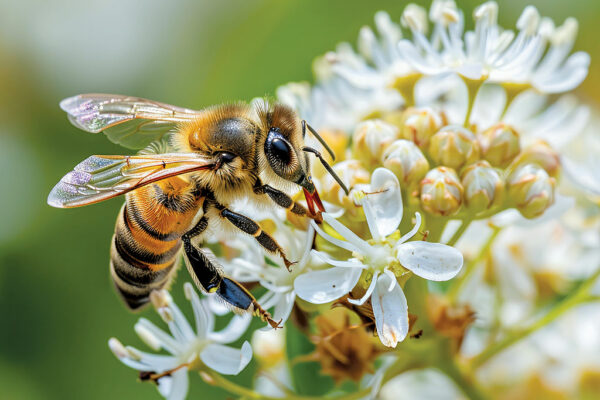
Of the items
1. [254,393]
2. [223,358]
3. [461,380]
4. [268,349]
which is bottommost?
[461,380]

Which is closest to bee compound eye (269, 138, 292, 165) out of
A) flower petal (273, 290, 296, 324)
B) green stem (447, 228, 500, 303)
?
flower petal (273, 290, 296, 324)

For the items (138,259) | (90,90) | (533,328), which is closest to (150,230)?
(138,259)

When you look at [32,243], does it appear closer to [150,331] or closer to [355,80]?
[150,331]

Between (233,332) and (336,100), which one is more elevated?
(336,100)

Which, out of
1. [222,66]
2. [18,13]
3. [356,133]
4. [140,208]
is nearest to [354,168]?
[356,133]

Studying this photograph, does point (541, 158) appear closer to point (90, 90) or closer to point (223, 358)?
point (223, 358)

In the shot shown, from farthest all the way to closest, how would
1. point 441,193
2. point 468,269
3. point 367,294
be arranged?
point 468,269 < point 441,193 < point 367,294

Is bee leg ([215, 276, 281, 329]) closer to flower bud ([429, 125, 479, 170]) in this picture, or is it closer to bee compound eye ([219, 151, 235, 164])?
Result: bee compound eye ([219, 151, 235, 164])
